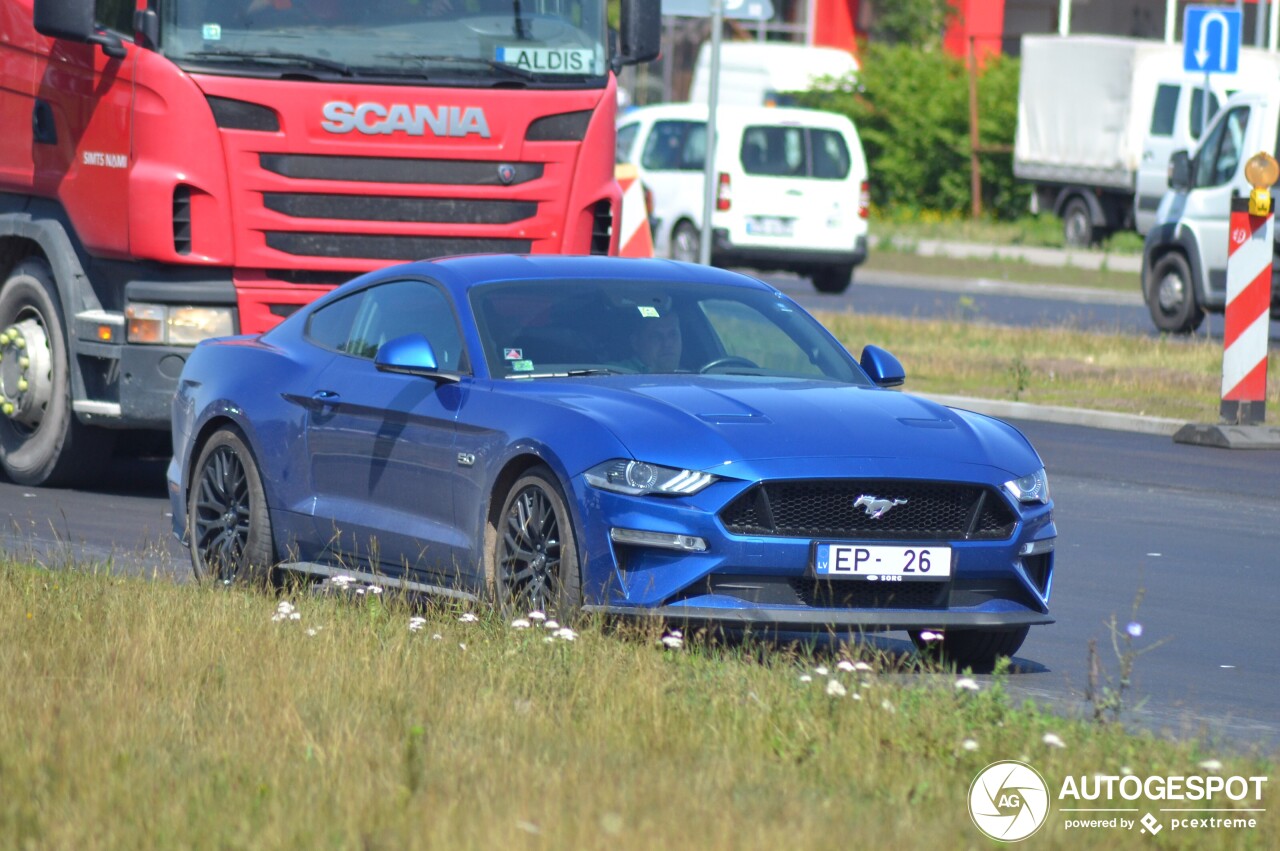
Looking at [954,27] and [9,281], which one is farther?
[954,27]

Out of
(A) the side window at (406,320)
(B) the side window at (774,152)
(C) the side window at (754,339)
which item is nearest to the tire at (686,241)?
(B) the side window at (774,152)

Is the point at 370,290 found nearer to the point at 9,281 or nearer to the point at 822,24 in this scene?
the point at 9,281

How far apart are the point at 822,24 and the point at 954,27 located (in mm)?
5296

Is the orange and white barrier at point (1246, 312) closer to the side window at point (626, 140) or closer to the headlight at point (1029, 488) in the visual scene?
the headlight at point (1029, 488)

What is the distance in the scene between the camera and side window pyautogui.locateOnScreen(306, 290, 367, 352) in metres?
9.40

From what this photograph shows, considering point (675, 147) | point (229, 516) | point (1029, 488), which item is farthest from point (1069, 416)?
point (675, 147)

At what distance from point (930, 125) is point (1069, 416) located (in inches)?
1269

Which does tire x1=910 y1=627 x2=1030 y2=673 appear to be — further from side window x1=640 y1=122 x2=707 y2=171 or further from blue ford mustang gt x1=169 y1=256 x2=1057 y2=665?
side window x1=640 y1=122 x2=707 y2=171

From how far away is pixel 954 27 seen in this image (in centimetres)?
5775

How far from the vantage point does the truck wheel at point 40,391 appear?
500 inches

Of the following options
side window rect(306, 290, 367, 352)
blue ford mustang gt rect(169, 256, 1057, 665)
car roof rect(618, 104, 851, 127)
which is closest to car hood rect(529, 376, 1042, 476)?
blue ford mustang gt rect(169, 256, 1057, 665)

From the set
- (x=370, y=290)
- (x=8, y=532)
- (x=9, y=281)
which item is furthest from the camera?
(x=9, y=281)

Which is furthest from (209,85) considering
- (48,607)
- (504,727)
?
(504,727)

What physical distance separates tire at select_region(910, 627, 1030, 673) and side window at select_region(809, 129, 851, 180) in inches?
858
